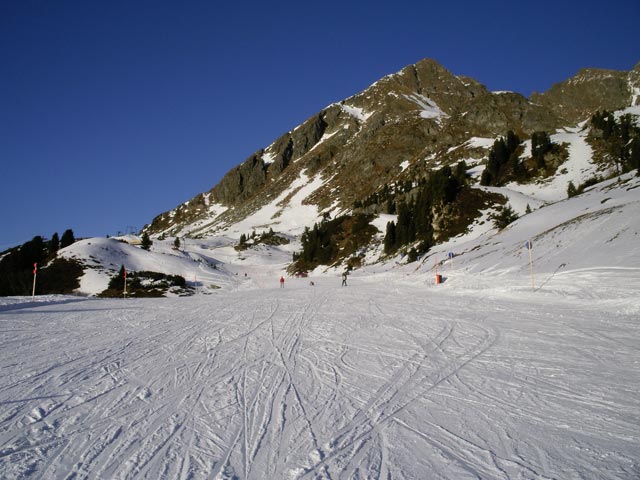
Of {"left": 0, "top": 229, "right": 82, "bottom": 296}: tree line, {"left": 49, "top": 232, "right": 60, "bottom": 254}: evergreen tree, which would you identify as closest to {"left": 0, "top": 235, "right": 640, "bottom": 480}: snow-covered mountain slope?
{"left": 0, "top": 229, "right": 82, "bottom": 296}: tree line

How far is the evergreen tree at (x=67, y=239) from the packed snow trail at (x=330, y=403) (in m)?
50.7

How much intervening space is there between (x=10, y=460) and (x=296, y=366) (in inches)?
169

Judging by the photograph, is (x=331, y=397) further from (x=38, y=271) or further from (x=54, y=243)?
(x=54, y=243)

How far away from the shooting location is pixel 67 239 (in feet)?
177

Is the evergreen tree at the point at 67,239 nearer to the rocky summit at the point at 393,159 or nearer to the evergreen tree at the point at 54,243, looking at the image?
the evergreen tree at the point at 54,243

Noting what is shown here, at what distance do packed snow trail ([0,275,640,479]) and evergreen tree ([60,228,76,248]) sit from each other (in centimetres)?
5066

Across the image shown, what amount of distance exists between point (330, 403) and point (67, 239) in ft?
199

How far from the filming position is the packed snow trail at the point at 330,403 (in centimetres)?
372

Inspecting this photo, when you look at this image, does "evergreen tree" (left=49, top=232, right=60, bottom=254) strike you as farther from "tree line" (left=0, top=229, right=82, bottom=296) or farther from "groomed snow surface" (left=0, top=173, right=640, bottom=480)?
"groomed snow surface" (left=0, top=173, right=640, bottom=480)

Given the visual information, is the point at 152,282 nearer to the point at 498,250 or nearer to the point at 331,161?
the point at 498,250

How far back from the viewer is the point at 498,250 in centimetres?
2783

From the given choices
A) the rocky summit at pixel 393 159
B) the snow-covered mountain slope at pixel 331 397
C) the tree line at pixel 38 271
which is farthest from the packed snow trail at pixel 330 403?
the rocky summit at pixel 393 159

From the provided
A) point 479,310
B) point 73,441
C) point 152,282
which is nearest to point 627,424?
point 73,441

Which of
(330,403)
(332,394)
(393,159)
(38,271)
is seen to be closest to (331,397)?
(332,394)
